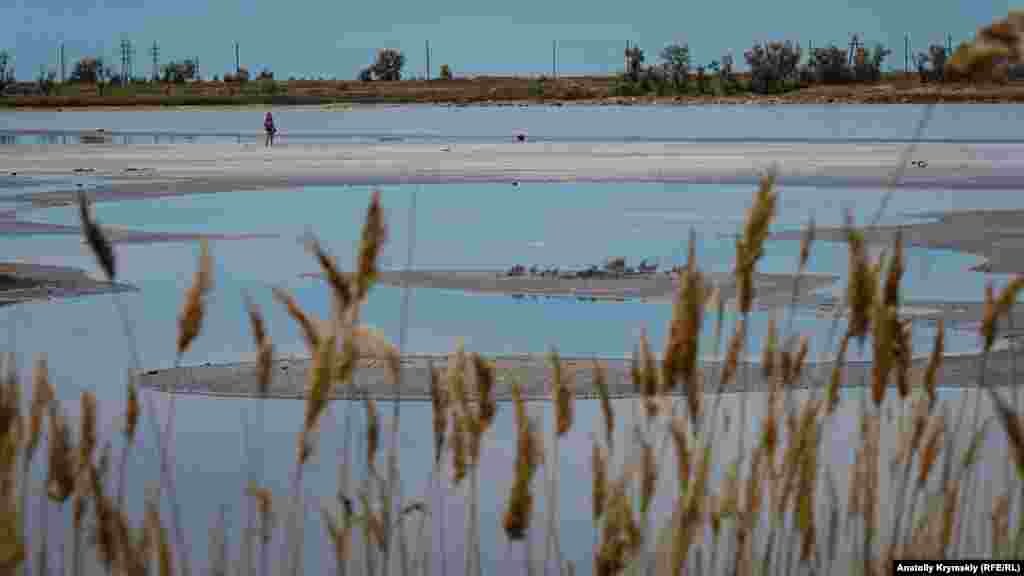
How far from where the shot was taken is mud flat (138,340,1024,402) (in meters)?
8.69

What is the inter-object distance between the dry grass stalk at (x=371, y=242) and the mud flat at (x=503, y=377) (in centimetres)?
587

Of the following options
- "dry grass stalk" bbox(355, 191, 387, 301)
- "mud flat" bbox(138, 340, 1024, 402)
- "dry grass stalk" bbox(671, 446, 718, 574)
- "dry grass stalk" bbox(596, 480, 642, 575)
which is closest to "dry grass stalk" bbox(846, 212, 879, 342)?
"dry grass stalk" bbox(671, 446, 718, 574)

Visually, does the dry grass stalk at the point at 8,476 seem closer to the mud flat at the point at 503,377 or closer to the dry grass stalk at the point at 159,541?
the dry grass stalk at the point at 159,541

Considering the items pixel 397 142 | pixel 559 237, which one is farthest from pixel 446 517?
pixel 397 142

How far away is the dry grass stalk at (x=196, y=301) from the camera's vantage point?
2398 millimetres

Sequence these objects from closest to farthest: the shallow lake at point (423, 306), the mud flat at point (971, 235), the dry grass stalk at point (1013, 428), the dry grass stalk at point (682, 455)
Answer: the dry grass stalk at point (1013, 428) < the dry grass stalk at point (682, 455) < the shallow lake at point (423, 306) < the mud flat at point (971, 235)

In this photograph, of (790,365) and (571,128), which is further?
(571,128)

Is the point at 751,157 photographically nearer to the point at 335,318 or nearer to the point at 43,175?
the point at 43,175

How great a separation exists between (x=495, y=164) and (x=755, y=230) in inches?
1306

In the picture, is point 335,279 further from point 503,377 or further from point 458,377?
point 503,377

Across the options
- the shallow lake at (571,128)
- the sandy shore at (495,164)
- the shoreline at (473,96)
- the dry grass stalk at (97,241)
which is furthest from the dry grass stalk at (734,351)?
the shoreline at (473,96)

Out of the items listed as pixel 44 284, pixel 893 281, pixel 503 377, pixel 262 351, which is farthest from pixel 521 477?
pixel 44 284

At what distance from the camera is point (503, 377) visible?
357 inches

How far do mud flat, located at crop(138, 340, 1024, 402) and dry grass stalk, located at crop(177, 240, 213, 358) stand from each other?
19.0 feet
